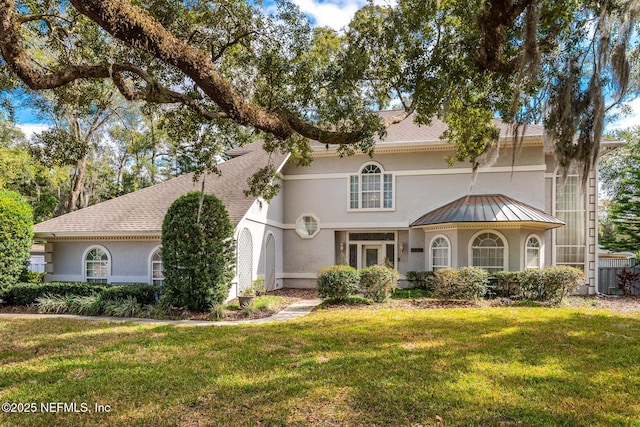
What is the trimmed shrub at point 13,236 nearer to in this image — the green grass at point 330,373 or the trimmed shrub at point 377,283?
the green grass at point 330,373

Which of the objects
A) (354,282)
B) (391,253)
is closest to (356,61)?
(354,282)

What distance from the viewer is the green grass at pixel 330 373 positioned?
4395 millimetres

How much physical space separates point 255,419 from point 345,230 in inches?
516

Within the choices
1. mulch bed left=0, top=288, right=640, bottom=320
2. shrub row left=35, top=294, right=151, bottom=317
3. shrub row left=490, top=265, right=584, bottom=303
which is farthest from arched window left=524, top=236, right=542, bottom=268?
shrub row left=35, top=294, right=151, bottom=317

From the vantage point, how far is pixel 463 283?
1295 cm

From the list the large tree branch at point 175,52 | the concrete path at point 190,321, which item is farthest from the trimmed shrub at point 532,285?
the large tree branch at point 175,52

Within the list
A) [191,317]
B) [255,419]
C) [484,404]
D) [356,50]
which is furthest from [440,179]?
[255,419]

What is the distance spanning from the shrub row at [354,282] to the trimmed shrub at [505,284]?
3.54 m

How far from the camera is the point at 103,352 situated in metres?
6.95

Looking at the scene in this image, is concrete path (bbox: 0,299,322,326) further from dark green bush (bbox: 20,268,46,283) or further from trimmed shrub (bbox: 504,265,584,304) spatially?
trimmed shrub (bbox: 504,265,584,304)

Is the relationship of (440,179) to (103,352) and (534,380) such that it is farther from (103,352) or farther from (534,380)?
(103,352)

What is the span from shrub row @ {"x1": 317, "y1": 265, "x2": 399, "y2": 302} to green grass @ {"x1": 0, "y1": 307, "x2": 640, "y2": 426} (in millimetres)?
3099

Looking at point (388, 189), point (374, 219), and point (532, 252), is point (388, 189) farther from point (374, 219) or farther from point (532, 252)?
point (532, 252)

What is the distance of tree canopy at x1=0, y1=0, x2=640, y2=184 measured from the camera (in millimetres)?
6262
